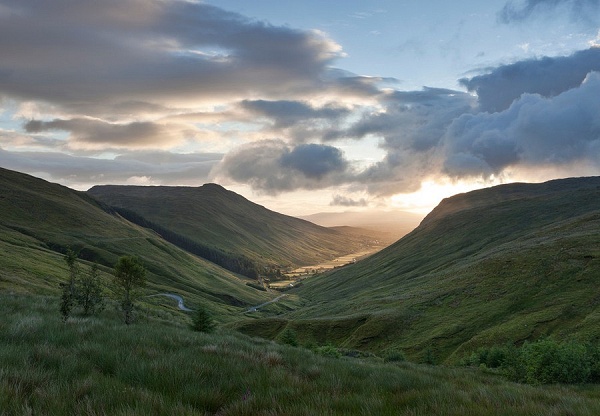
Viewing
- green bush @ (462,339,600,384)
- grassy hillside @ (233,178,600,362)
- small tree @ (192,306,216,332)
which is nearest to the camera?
green bush @ (462,339,600,384)

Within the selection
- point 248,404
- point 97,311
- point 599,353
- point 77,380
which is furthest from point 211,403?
point 599,353

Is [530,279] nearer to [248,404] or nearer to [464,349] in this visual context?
[464,349]

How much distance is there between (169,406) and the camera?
5.03 meters

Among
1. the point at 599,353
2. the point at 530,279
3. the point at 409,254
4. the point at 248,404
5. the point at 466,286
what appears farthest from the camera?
the point at 409,254

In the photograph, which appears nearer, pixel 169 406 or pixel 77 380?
→ pixel 169 406

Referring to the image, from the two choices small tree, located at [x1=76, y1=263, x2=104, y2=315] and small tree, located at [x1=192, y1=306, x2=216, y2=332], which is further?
small tree, located at [x1=192, y1=306, x2=216, y2=332]

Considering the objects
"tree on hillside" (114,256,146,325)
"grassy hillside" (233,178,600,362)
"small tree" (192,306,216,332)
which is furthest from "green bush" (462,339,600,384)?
"tree on hillside" (114,256,146,325)

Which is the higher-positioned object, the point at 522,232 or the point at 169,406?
the point at 522,232

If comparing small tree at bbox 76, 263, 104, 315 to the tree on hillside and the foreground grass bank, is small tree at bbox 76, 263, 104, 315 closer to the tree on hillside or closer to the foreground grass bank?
the tree on hillside

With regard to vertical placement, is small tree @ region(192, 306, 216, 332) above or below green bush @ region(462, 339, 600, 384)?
below

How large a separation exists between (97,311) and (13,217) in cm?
21828

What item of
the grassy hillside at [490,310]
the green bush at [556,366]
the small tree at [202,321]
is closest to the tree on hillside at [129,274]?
the small tree at [202,321]

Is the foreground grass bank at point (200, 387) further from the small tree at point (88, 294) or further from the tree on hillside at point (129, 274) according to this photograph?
the tree on hillside at point (129, 274)

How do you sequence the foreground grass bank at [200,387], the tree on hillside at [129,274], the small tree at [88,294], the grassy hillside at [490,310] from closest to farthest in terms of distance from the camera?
the foreground grass bank at [200,387], the small tree at [88,294], the tree on hillside at [129,274], the grassy hillside at [490,310]
